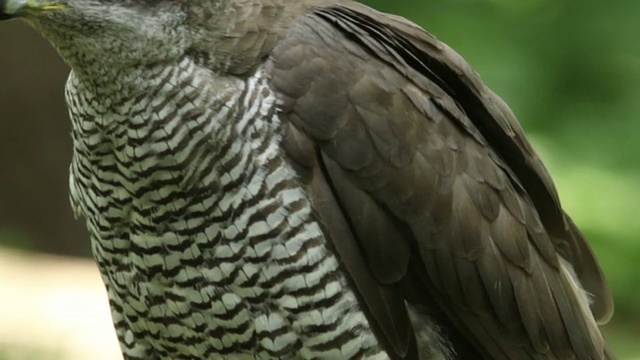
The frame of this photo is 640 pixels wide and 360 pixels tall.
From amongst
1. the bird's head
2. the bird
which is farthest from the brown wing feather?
the bird's head

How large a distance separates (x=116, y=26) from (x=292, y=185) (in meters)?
0.45

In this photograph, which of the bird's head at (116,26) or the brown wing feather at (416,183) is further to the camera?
the brown wing feather at (416,183)

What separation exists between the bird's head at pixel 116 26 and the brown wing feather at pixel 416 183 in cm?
19

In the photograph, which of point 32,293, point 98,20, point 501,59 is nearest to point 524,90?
point 501,59

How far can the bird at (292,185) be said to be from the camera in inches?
78.7

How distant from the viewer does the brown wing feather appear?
80.7 inches

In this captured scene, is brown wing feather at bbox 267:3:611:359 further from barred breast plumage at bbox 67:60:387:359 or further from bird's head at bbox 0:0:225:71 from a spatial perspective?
bird's head at bbox 0:0:225:71

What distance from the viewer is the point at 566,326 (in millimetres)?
2314

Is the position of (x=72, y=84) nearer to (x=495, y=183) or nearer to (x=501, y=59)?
(x=495, y=183)

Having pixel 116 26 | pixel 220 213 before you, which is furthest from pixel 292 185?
pixel 116 26

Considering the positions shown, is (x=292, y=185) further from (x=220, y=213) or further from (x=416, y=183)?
(x=416, y=183)

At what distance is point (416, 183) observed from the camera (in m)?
2.10

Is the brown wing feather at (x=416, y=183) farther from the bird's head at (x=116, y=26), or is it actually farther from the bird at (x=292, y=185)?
the bird's head at (x=116, y=26)

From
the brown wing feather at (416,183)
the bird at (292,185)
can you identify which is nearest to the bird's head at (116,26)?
the bird at (292,185)
